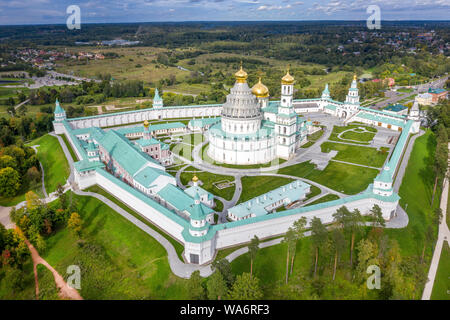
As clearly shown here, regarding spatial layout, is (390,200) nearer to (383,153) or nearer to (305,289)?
(305,289)

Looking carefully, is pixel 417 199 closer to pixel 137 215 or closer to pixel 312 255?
pixel 312 255

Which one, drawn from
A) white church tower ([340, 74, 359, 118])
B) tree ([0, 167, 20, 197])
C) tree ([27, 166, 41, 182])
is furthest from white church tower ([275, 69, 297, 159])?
tree ([0, 167, 20, 197])

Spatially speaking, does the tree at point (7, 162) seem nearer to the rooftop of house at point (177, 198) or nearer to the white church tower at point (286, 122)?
the rooftop of house at point (177, 198)

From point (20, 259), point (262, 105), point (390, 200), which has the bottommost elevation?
point (20, 259)

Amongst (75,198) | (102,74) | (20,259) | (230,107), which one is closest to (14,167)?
(75,198)

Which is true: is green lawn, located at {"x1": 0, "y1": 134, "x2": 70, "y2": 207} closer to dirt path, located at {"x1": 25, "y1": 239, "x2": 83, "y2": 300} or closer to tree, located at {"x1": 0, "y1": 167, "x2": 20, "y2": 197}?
tree, located at {"x1": 0, "y1": 167, "x2": 20, "y2": 197}

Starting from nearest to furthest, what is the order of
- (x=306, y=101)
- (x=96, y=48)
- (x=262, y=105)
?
(x=262, y=105) < (x=306, y=101) < (x=96, y=48)
